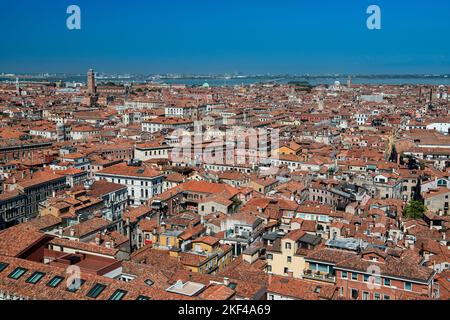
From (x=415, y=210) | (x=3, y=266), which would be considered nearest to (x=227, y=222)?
(x=3, y=266)

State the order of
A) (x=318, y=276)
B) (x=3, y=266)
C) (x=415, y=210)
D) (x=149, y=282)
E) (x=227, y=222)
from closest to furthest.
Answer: (x=3, y=266) → (x=149, y=282) → (x=318, y=276) → (x=227, y=222) → (x=415, y=210)

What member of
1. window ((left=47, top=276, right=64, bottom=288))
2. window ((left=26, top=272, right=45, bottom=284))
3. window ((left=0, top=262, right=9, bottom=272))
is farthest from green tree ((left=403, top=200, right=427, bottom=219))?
window ((left=0, top=262, right=9, bottom=272))

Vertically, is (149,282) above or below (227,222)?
above

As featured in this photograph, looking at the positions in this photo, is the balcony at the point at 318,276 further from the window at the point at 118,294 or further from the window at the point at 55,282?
the window at the point at 55,282

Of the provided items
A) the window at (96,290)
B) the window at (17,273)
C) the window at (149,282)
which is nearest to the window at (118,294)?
the window at (96,290)

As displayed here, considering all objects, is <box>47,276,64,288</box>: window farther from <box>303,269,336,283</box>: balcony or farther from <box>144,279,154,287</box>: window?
<box>303,269,336,283</box>: balcony

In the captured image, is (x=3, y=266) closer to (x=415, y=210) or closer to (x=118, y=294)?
(x=118, y=294)

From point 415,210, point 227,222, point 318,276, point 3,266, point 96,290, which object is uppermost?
point 3,266
